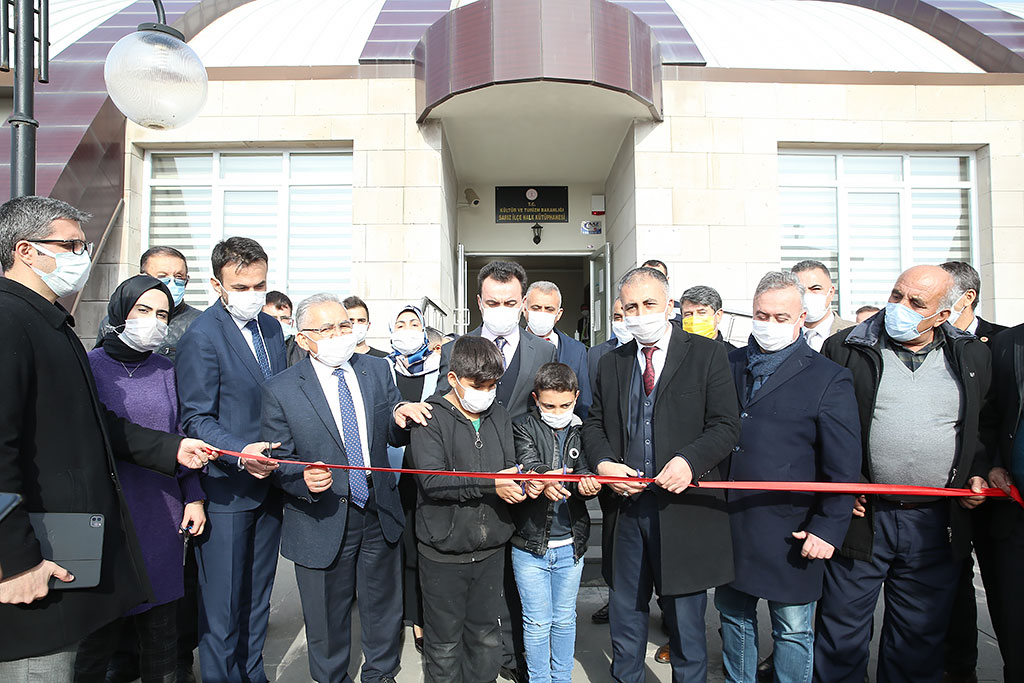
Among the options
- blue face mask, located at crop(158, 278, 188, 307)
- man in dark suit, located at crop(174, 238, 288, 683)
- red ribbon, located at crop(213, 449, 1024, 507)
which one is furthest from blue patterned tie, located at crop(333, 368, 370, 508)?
blue face mask, located at crop(158, 278, 188, 307)

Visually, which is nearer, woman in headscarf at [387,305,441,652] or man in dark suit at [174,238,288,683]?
man in dark suit at [174,238,288,683]

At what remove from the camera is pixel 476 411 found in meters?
2.92

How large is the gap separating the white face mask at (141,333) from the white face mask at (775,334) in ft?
9.53

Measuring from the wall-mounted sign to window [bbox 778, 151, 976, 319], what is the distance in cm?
409

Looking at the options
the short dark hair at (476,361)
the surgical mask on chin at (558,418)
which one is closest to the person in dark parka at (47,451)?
the short dark hair at (476,361)

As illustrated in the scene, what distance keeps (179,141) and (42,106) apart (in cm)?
170

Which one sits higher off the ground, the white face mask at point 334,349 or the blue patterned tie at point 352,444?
the white face mask at point 334,349

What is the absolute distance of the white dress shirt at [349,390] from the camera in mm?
3074

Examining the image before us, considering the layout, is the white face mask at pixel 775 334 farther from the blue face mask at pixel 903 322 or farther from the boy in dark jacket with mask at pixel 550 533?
the boy in dark jacket with mask at pixel 550 533

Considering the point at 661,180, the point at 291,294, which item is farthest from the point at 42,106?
the point at 661,180

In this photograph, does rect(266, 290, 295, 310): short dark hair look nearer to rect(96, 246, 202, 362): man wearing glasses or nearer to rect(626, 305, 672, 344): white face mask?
rect(96, 246, 202, 362): man wearing glasses

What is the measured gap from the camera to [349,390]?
3125mm

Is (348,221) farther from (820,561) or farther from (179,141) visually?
(820,561)

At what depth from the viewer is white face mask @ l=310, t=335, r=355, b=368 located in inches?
119
